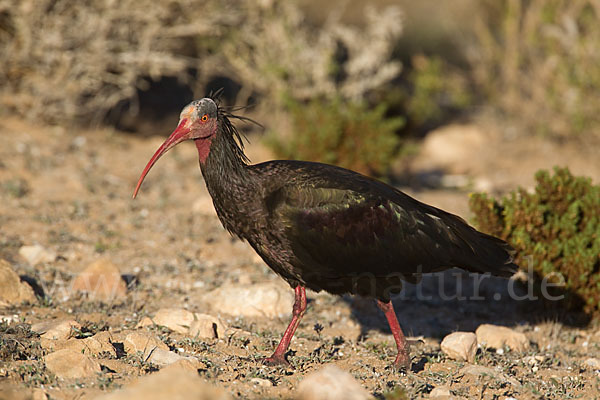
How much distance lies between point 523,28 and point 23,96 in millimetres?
8938

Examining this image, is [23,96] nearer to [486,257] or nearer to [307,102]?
[307,102]

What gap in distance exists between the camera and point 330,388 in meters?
3.29

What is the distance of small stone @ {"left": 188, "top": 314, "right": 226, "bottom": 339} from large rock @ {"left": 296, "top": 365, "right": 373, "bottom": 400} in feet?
6.19

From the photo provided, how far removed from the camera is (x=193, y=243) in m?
7.56

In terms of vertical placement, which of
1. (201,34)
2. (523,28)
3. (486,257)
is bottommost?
(486,257)

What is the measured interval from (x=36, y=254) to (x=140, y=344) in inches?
101

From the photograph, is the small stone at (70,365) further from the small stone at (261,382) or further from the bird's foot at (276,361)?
the bird's foot at (276,361)

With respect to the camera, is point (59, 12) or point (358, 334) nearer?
point (358, 334)

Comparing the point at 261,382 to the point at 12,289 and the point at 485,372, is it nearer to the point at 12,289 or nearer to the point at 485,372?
the point at 485,372

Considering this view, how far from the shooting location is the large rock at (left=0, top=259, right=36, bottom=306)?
18.5ft

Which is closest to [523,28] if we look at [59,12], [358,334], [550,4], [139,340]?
[550,4]

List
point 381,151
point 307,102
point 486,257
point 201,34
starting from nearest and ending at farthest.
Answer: point 486,257
point 381,151
point 201,34
point 307,102

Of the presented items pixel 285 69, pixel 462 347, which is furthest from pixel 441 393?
pixel 285 69

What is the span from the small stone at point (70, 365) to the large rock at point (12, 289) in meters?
1.71
